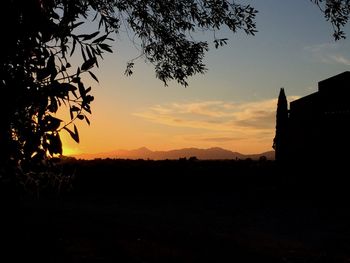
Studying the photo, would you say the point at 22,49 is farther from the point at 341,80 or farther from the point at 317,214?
the point at 341,80

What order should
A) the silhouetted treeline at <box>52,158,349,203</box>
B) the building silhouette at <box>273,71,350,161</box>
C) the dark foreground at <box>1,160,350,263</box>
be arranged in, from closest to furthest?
the dark foreground at <box>1,160,350,263</box>
the building silhouette at <box>273,71,350,161</box>
the silhouetted treeline at <box>52,158,349,203</box>

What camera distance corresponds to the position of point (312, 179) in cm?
2372

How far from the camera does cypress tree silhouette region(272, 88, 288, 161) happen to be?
1011 inches

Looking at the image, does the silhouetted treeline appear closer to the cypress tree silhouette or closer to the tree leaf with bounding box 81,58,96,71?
the cypress tree silhouette

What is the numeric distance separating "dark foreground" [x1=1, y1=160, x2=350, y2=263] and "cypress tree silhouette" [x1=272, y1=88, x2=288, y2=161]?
0.98 meters

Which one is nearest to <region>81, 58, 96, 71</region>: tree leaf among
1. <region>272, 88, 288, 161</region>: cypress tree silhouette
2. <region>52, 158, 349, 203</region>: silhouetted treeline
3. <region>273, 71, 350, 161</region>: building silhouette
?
<region>52, 158, 349, 203</region>: silhouetted treeline

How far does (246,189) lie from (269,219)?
837cm

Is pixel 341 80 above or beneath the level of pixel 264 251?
above

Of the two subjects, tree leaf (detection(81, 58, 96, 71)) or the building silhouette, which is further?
the building silhouette

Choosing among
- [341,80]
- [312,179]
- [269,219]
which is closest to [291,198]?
[312,179]

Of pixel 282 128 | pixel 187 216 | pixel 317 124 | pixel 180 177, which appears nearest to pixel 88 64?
pixel 187 216

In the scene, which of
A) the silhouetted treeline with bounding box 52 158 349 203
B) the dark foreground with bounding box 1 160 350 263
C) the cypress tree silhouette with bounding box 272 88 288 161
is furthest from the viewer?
the cypress tree silhouette with bounding box 272 88 288 161

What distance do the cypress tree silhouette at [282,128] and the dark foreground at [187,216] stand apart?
0.98m

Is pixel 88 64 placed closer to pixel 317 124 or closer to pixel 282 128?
pixel 317 124
